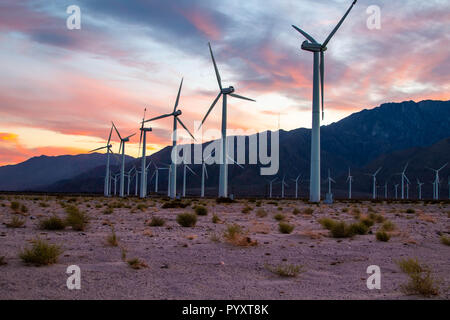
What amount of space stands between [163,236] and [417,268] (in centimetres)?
1023

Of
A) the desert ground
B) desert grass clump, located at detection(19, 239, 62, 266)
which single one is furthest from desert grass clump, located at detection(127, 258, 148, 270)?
desert grass clump, located at detection(19, 239, 62, 266)

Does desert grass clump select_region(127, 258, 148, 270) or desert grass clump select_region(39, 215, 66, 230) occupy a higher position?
desert grass clump select_region(39, 215, 66, 230)

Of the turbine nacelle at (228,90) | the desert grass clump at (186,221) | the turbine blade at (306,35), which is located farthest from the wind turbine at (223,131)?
the desert grass clump at (186,221)

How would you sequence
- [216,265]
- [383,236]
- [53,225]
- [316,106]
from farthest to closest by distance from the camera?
[316,106]
[53,225]
[383,236]
[216,265]

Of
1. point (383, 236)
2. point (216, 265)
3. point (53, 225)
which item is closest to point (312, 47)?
point (383, 236)

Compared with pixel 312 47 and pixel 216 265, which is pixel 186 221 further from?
pixel 312 47

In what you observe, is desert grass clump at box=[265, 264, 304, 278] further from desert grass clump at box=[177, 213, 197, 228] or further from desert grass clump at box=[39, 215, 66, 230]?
desert grass clump at box=[39, 215, 66, 230]

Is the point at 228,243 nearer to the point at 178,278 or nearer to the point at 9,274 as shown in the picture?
the point at 178,278

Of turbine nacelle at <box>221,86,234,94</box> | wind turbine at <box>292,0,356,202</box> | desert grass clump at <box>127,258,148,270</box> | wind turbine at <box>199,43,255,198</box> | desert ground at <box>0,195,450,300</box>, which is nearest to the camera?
desert ground at <box>0,195,450,300</box>

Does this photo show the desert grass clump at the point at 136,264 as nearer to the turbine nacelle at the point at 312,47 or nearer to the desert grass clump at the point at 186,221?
the desert grass clump at the point at 186,221

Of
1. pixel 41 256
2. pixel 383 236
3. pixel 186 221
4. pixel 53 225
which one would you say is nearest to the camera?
pixel 41 256

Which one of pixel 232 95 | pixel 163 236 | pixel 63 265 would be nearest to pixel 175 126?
pixel 232 95

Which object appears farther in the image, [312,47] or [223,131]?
[223,131]
